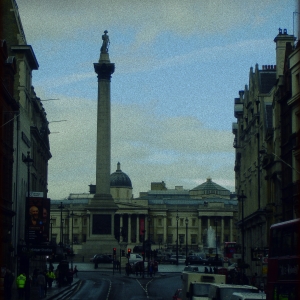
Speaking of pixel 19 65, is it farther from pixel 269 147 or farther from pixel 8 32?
pixel 269 147

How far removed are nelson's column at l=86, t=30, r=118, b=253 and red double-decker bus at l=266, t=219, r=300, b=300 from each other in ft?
364

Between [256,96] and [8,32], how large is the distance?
90.6ft

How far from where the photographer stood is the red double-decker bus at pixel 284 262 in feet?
86.5

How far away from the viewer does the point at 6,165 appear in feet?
243

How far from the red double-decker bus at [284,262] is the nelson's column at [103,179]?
111 metres

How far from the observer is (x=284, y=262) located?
27.6 metres

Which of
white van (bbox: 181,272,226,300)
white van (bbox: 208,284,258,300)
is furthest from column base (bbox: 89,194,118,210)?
white van (bbox: 208,284,258,300)

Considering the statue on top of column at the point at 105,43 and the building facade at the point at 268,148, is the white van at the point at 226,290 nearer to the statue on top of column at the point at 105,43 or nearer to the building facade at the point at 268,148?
the building facade at the point at 268,148

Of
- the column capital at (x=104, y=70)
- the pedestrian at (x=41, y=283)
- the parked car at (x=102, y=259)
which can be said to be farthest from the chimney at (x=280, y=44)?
the parked car at (x=102, y=259)

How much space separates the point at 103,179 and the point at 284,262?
116 meters

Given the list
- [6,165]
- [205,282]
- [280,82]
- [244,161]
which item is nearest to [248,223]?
[244,161]

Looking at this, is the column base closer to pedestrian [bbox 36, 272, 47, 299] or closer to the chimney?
the chimney

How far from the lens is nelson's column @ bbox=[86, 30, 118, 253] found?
14025 centimetres

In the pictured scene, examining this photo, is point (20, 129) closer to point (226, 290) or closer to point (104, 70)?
point (226, 290)
